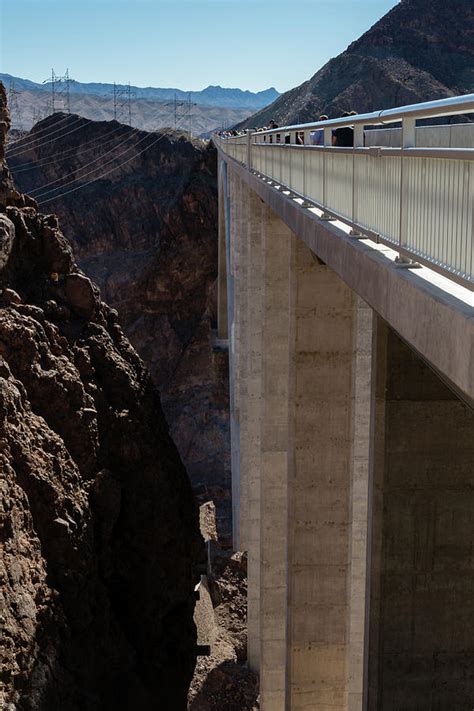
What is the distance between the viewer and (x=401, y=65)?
7306 centimetres

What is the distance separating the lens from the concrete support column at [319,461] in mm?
9852

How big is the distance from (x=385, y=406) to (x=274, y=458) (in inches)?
418

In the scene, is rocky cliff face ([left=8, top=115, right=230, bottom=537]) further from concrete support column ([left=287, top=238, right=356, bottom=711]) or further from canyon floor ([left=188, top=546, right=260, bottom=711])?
concrete support column ([left=287, top=238, right=356, bottom=711])

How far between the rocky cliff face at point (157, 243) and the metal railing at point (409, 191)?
39.8 m

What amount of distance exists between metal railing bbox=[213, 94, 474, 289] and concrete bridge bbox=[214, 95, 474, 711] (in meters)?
0.01

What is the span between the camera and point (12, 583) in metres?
7.54

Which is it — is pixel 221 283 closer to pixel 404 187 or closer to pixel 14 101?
pixel 404 187

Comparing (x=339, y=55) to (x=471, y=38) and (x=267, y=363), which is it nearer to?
(x=471, y=38)

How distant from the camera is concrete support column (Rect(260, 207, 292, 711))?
15.0m

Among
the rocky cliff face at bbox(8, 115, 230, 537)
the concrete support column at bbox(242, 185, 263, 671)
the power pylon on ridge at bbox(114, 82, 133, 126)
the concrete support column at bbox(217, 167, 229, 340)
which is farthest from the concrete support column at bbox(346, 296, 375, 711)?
the power pylon on ridge at bbox(114, 82, 133, 126)

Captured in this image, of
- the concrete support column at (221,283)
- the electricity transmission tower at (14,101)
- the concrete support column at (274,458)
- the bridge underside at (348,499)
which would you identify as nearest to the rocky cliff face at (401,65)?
the electricity transmission tower at (14,101)

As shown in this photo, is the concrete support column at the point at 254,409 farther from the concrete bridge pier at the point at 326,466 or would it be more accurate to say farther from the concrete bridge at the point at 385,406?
the concrete bridge pier at the point at 326,466

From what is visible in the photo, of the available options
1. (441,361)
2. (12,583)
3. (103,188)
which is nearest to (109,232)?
(103,188)

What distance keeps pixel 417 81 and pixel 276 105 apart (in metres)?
25.4
